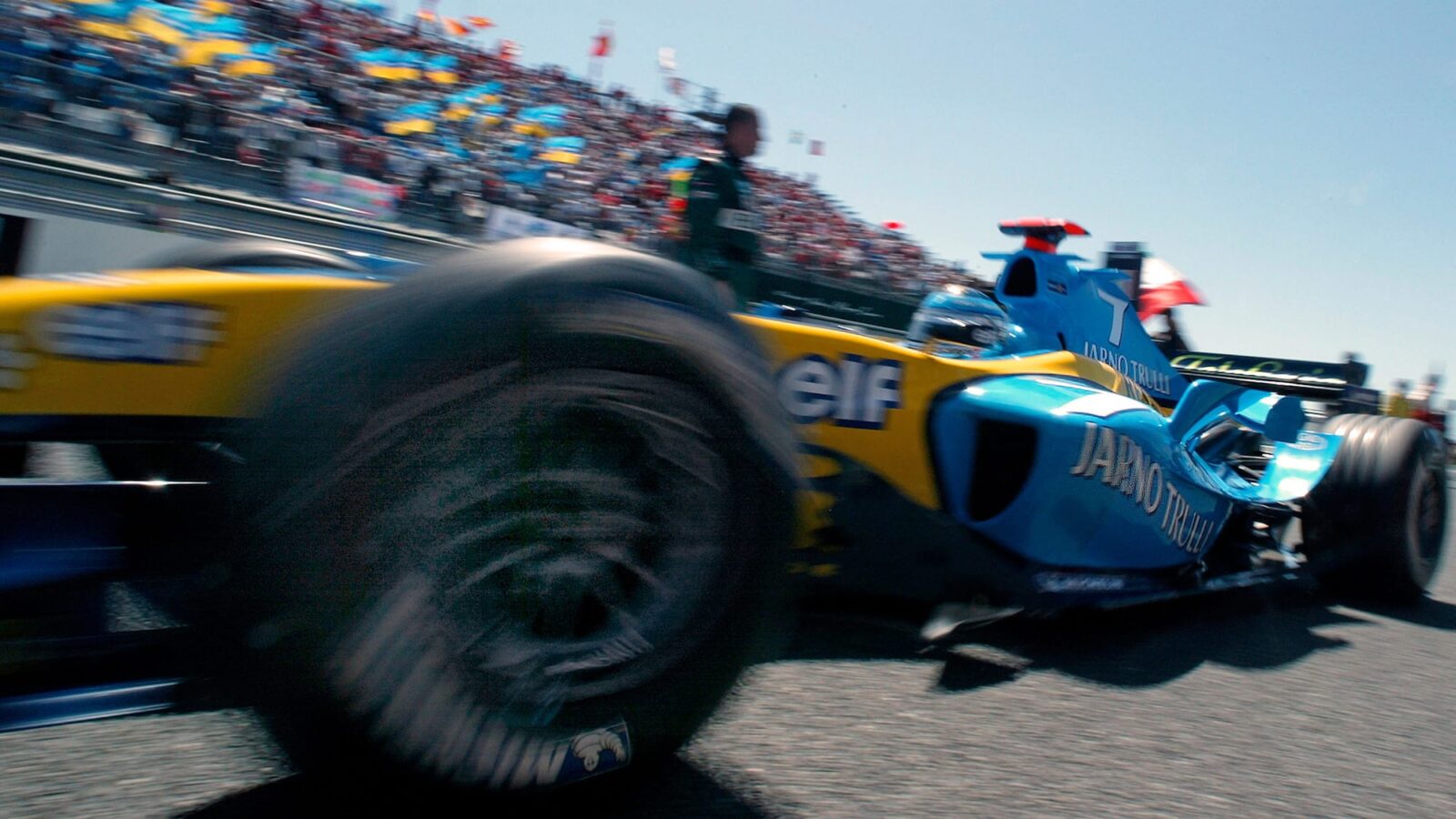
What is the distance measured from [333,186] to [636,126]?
7988 mm

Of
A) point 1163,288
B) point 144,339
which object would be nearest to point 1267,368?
point 1163,288

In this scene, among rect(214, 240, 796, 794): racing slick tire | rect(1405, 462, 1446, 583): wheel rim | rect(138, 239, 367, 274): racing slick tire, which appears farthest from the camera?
rect(1405, 462, 1446, 583): wheel rim

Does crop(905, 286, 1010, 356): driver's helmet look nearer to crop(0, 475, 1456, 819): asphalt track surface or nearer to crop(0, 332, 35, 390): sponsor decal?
crop(0, 475, 1456, 819): asphalt track surface

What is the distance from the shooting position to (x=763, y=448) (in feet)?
4.65

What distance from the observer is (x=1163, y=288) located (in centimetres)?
516

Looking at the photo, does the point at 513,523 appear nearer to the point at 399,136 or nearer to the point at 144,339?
the point at 144,339

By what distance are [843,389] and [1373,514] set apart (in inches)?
112

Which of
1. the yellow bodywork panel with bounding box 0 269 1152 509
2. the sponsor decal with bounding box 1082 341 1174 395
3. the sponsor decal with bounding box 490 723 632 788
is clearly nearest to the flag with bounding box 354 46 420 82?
the sponsor decal with bounding box 1082 341 1174 395

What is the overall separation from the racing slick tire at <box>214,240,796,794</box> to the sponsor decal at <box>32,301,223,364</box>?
23cm

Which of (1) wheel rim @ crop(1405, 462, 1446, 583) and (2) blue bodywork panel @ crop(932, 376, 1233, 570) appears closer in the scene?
(2) blue bodywork panel @ crop(932, 376, 1233, 570)

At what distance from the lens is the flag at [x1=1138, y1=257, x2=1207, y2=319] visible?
16.8 ft

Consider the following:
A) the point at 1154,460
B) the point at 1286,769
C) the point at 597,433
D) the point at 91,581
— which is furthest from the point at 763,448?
the point at 1154,460

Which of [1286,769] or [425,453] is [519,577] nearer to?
[425,453]

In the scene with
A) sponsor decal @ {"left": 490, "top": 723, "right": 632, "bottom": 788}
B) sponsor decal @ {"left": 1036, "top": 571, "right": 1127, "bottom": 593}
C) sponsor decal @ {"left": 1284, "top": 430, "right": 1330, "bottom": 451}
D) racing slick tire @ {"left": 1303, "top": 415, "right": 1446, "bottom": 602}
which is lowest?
sponsor decal @ {"left": 490, "top": 723, "right": 632, "bottom": 788}
